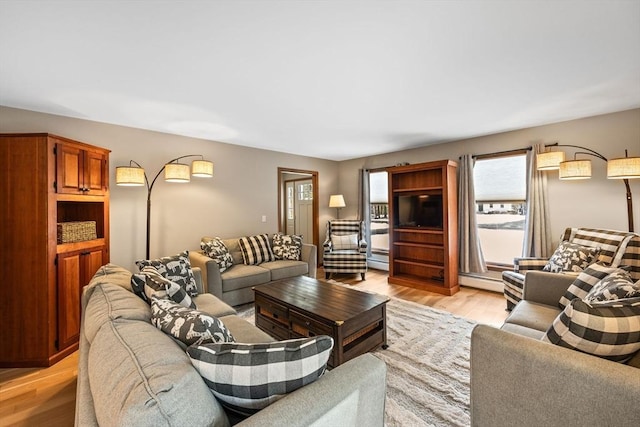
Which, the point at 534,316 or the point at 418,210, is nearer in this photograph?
the point at 534,316

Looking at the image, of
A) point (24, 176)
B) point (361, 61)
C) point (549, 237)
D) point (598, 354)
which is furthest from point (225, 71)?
point (549, 237)

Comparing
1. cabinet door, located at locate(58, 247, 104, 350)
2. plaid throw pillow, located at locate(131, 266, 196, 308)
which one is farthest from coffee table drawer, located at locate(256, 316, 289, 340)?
cabinet door, located at locate(58, 247, 104, 350)

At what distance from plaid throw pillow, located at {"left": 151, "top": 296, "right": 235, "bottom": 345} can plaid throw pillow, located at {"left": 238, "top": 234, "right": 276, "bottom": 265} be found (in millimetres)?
2714

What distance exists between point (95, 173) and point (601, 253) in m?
5.36

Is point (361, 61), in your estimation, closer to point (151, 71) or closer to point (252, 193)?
point (151, 71)

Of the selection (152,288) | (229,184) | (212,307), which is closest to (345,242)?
(229,184)

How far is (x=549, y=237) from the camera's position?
364 cm

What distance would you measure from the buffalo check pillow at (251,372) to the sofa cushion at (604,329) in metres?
1.17

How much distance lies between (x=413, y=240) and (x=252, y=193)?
3.04 m

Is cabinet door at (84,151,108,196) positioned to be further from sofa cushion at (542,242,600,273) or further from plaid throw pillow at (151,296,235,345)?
sofa cushion at (542,242,600,273)

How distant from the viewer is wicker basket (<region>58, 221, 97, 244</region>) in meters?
2.59

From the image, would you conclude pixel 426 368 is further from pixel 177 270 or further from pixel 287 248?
pixel 287 248

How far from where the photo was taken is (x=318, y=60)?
2.04 meters

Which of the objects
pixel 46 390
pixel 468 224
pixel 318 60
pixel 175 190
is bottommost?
pixel 46 390
